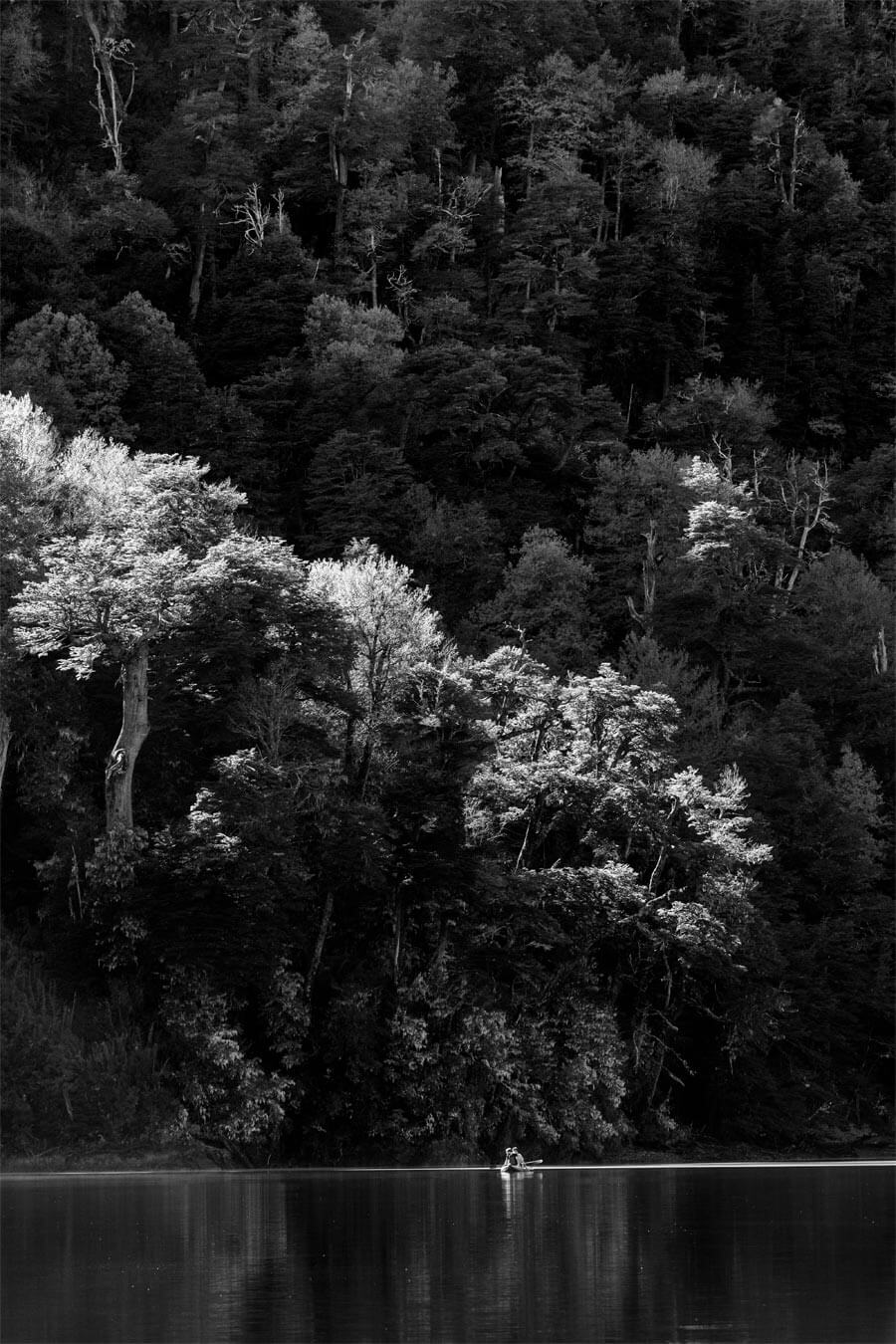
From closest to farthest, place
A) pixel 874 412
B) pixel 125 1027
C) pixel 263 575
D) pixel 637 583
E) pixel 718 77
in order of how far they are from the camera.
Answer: pixel 125 1027 → pixel 263 575 → pixel 637 583 → pixel 874 412 → pixel 718 77

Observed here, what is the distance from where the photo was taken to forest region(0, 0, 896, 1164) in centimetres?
5047

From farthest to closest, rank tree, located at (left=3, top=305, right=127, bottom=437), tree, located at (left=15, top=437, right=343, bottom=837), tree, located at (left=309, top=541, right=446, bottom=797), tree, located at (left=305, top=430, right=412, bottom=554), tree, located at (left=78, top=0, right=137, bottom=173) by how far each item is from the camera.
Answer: tree, located at (left=78, top=0, right=137, bottom=173)
tree, located at (left=305, top=430, right=412, bottom=554)
tree, located at (left=3, top=305, right=127, bottom=437)
tree, located at (left=309, top=541, right=446, bottom=797)
tree, located at (left=15, top=437, right=343, bottom=837)

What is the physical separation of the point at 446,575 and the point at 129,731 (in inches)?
1484

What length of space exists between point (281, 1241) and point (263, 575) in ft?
84.2

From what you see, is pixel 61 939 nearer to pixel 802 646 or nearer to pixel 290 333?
pixel 802 646

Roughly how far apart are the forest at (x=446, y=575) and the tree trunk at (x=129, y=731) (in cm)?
14

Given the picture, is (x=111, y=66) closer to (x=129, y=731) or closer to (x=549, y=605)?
(x=549, y=605)

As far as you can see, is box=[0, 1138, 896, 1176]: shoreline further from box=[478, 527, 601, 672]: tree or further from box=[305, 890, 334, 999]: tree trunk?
box=[478, 527, 601, 672]: tree

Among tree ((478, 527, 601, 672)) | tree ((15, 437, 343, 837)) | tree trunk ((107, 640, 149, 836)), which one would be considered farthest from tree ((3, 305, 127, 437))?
tree trunk ((107, 640, 149, 836))

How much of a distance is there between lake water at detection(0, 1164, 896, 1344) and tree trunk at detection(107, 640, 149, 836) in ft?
40.4

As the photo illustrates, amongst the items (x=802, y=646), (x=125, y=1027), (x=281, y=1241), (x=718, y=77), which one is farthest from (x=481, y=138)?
(x=281, y=1241)

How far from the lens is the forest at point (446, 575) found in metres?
50.5

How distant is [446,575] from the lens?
87.6 m

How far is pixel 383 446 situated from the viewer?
8906 cm
